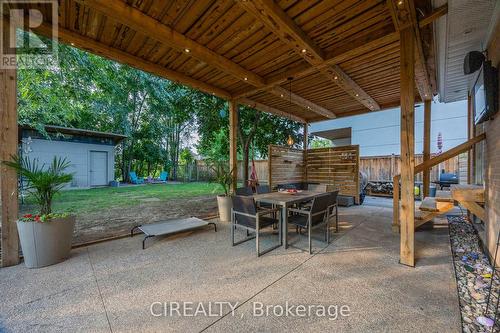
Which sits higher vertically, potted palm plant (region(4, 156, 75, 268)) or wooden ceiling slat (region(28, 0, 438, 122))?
wooden ceiling slat (region(28, 0, 438, 122))

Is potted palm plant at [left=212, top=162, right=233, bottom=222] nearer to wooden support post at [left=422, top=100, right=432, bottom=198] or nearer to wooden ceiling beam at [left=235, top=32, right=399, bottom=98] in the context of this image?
wooden ceiling beam at [left=235, top=32, right=399, bottom=98]

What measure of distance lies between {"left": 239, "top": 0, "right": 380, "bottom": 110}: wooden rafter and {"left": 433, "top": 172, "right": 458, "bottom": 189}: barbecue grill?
554 centimetres

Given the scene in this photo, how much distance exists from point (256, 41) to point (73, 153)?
11.8 meters

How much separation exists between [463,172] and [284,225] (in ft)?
20.7

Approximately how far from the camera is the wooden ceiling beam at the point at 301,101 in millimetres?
4920

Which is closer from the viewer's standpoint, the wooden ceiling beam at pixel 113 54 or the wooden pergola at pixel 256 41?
the wooden pergola at pixel 256 41

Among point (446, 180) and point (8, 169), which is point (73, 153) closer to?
point (8, 169)

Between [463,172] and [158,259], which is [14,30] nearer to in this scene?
[158,259]

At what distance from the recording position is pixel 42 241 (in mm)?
2521

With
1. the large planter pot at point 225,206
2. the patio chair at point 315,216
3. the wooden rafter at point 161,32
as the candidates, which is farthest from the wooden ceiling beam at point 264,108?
the patio chair at point 315,216

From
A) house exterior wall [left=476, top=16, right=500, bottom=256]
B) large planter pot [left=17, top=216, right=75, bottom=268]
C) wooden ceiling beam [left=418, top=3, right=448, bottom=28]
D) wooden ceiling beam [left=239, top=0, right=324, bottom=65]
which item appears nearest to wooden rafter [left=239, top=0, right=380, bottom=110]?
wooden ceiling beam [left=239, top=0, right=324, bottom=65]

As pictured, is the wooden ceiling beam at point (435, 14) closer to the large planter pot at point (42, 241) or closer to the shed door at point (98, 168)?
the large planter pot at point (42, 241)

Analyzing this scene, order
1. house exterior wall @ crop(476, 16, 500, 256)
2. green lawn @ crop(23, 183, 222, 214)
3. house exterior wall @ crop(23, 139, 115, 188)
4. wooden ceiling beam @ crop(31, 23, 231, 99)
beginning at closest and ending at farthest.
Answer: house exterior wall @ crop(476, 16, 500, 256) → wooden ceiling beam @ crop(31, 23, 231, 99) → green lawn @ crop(23, 183, 222, 214) → house exterior wall @ crop(23, 139, 115, 188)

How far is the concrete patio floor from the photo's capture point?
163 centimetres
